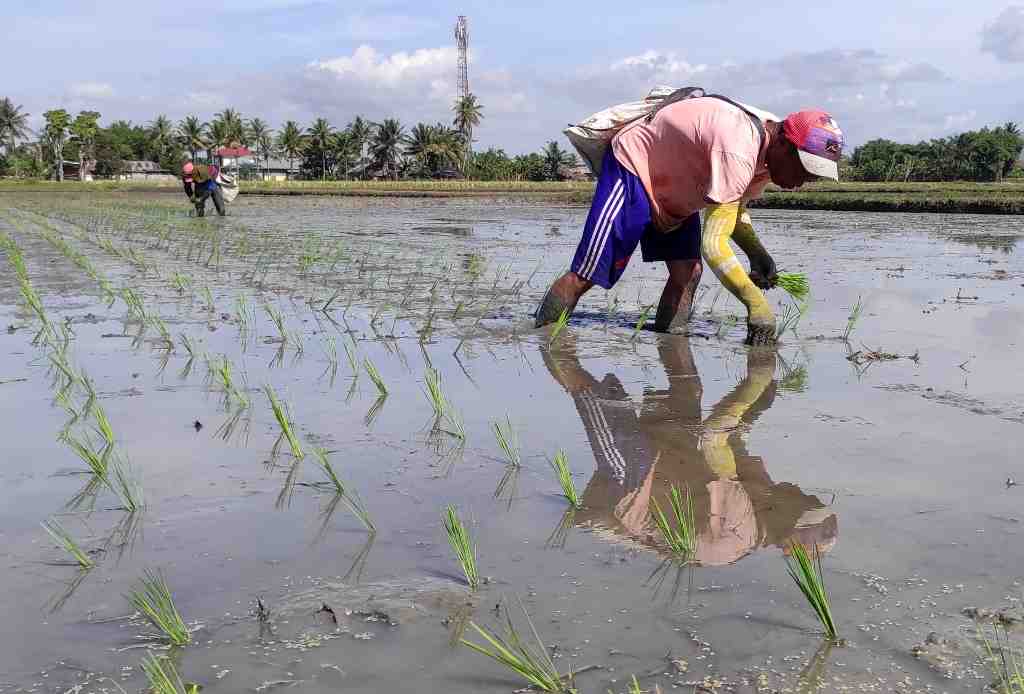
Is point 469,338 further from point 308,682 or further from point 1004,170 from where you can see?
point 1004,170

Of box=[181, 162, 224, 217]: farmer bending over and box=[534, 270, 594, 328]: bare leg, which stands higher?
box=[181, 162, 224, 217]: farmer bending over

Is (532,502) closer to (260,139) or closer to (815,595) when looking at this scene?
(815,595)

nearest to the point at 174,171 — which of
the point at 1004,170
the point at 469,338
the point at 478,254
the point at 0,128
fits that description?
the point at 0,128

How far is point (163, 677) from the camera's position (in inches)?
50.9

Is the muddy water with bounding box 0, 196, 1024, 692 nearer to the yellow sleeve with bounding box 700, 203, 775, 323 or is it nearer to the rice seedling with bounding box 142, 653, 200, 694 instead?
the rice seedling with bounding box 142, 653, 200, 694

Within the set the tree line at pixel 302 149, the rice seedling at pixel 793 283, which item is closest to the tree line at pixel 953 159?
the tree line at pixel 302 149

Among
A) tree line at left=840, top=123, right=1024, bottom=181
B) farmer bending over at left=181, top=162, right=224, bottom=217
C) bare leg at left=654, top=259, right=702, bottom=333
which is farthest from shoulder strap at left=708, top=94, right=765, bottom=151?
tree line at left=840, top=123, right=1024, bottom=181

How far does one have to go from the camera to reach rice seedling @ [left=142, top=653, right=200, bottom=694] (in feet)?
4.20

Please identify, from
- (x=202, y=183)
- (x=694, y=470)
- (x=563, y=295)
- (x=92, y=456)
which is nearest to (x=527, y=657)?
(x=694, y=470)

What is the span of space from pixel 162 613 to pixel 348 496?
27.2 inches

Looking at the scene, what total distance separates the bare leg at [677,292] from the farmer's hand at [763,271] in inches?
11.8

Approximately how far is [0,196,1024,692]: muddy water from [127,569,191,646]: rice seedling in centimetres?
2

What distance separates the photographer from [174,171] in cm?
7462

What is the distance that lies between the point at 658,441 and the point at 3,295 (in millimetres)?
4621
